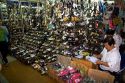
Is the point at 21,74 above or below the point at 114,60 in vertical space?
below

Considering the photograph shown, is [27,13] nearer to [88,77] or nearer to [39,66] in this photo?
[39,66]

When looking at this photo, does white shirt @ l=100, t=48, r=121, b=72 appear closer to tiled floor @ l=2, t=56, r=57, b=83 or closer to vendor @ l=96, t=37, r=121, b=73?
vendor @ l=96, t=37, r=121, b=73

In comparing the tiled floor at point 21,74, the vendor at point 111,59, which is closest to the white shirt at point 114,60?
the vendor at point 111,59

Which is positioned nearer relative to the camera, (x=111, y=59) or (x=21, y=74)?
(x=111, y=59)

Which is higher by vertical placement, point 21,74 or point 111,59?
point 111,59

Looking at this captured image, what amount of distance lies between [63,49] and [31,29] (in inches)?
81.1

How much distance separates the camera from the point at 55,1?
7840mm

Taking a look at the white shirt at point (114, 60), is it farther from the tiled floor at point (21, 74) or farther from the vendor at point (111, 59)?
the tiled floor at point (21, 74)

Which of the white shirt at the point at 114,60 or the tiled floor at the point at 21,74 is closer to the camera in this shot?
the white shirt at the point at 114,60

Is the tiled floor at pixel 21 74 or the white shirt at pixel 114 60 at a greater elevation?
the white shirt at pixel 114 60

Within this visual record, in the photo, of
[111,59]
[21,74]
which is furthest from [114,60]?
[21,74]

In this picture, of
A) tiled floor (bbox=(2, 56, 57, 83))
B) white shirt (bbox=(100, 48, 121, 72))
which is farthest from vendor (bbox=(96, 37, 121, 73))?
tiled floor (bbox=(2, 56, 57, 83))

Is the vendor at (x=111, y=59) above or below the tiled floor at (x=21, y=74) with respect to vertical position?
above

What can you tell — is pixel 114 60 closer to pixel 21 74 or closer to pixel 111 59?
pixel 111 59
